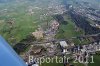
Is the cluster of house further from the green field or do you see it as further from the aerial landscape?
the green field

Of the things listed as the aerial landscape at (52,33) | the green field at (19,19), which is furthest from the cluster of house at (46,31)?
the green field at (19,19)

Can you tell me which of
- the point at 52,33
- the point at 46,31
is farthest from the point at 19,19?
the point at 52,33

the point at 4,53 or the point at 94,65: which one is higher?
the point at 4,53

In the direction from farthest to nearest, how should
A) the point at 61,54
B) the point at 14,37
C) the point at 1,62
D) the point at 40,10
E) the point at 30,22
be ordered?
the point at 40,10 < the point at 30,22 < the point at 14,37 < the point at 61,54 < the point at 1,62

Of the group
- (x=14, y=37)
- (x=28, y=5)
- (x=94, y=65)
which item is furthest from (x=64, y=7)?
(x=94, y=65)

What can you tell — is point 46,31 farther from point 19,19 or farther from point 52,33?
point 19,19

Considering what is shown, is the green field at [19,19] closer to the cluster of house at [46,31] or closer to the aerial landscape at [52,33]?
the aerial landscape at [52,33]

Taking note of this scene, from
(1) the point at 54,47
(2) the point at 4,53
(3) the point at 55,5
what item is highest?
(2) the point at 4,53

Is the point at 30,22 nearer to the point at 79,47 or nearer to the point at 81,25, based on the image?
the point at 81,25

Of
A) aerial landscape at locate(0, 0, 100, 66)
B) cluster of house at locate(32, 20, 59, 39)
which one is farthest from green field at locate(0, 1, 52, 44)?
cluster of house at locate(32, 20, 59, 39)
